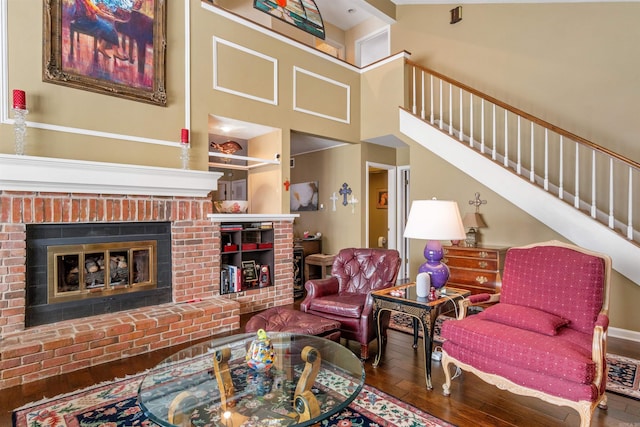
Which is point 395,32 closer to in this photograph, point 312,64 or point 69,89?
point 312,64

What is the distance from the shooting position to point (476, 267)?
13.3ft

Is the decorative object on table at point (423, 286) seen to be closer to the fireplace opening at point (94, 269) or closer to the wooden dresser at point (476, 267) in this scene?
the wooden dresser at point (476, 267)

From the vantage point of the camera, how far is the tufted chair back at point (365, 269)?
328 centimetres

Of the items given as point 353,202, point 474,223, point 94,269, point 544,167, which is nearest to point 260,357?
point 94,269

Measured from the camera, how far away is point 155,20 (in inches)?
138

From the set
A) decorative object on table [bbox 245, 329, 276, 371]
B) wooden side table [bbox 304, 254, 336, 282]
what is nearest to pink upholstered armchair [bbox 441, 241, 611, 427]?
decorative object on table [bbox 245, 329, 276, 371]

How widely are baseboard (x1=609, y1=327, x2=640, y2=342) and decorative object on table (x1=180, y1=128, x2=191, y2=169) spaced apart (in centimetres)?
477

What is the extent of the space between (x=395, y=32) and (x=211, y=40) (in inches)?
145

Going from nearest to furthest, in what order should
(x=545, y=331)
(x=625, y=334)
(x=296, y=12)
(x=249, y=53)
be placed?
(x=545, y=331) → (x=625, y=334) → (x=249, y=53) → (x=296, y=12)

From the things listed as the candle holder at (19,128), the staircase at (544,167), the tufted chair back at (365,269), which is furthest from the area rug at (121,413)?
the staircase at (544,167)

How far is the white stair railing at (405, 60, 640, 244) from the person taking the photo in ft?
11.8

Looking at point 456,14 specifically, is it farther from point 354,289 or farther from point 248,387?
point 248,387

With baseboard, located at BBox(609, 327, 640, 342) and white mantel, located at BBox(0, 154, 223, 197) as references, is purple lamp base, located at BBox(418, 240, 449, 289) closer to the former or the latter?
baseboard, located at BBox(609, 327, 640, 342)

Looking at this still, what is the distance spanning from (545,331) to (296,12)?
517 centimetres
